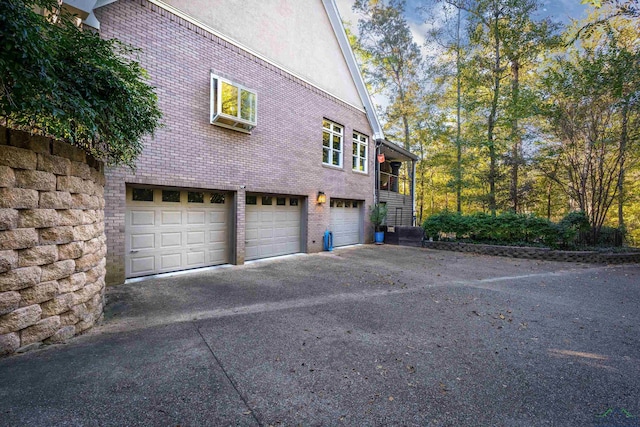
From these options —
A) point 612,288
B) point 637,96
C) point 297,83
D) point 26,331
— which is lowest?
point 612,288

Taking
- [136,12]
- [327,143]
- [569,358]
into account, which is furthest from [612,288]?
[136,12]

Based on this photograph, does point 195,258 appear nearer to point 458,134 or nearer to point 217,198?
point 217,198

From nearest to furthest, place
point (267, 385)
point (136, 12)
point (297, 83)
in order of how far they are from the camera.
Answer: point (267, 385)
point (136, 12)
point (297, 83)

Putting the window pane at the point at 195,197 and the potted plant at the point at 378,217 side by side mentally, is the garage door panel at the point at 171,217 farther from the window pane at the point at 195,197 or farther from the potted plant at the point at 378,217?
the potted plant at the point at 378,217

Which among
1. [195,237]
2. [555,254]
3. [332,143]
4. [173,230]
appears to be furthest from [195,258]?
[555,254]

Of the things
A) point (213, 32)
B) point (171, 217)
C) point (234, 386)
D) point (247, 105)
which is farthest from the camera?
point (247, 105)

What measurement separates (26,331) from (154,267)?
11.5 feet

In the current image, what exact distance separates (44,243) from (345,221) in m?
9.87

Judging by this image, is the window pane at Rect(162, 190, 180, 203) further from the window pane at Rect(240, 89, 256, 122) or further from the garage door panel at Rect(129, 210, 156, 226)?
the window pane at Rect(240, 89, 256, 122)

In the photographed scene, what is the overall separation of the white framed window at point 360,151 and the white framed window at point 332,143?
3.53ft

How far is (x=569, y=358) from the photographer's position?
3.01 metres

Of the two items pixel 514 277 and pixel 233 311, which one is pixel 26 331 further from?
pixel 514 277

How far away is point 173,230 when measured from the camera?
21.2 ft

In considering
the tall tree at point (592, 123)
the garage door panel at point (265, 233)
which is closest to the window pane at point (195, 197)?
the garage door panel at point (265, 233)
